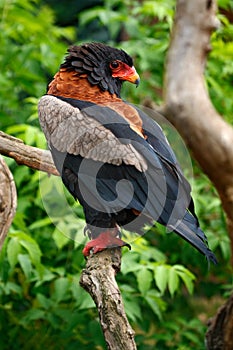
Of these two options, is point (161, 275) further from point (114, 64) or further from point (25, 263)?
point (114, 64)

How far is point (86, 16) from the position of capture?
4.30 m

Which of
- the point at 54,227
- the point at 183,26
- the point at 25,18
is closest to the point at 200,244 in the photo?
the point at 183,26

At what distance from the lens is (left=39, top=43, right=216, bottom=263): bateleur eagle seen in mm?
2234

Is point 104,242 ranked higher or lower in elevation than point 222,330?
higher

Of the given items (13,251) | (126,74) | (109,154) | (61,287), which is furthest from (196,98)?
(61,287)

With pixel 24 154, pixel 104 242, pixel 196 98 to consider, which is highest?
pixel 196 98

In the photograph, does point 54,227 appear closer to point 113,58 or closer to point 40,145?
point 40,145

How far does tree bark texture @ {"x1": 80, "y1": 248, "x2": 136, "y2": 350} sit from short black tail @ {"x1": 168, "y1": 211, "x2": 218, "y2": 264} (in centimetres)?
26

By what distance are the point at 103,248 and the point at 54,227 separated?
107cm

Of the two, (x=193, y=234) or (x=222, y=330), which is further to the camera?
(x=222, y=330)

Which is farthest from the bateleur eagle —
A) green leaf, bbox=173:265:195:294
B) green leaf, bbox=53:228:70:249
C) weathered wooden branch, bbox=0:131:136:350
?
green leaf, bbox=173:265:195:294

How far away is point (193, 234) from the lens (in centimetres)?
217

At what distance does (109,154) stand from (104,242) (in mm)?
308

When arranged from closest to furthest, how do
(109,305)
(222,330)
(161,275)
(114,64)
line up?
(109,305) < (114,64) < (161,275) < (222,330)
